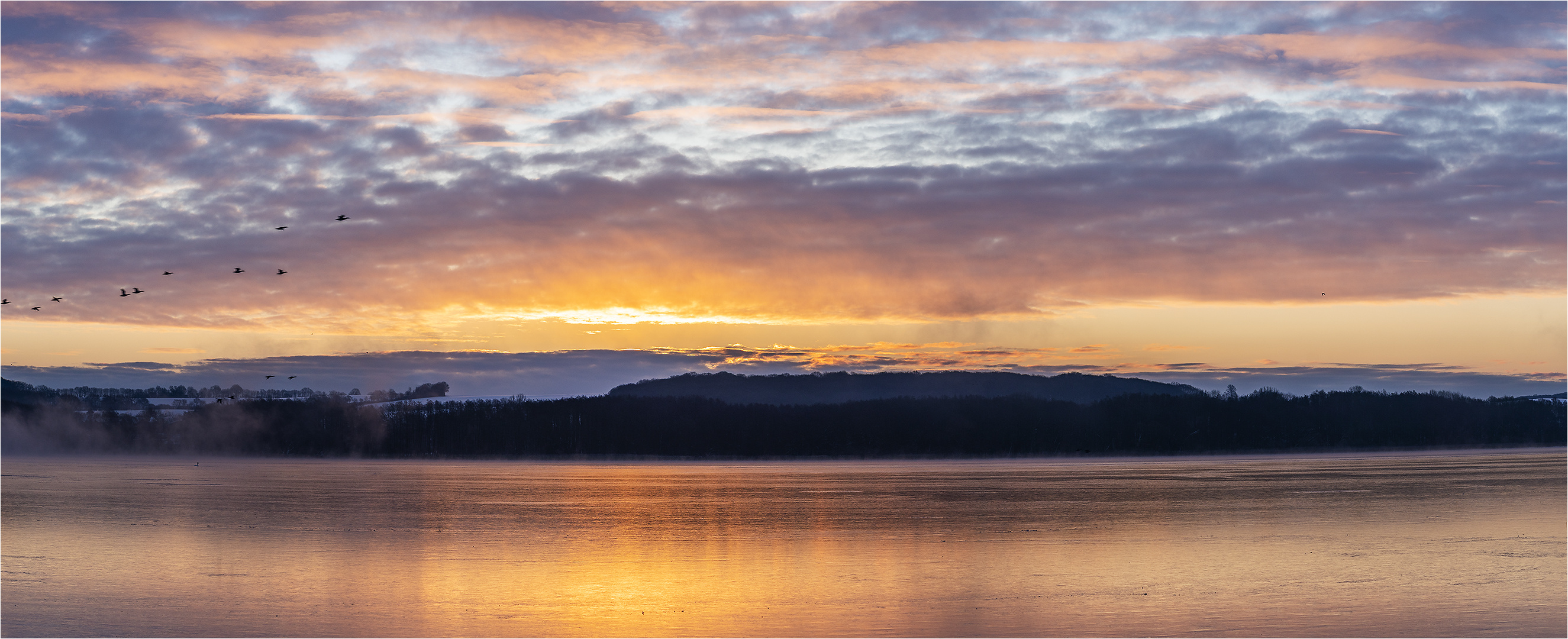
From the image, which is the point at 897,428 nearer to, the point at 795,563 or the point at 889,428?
the point at 889,428

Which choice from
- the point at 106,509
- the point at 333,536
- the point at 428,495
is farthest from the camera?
the point at 428,495

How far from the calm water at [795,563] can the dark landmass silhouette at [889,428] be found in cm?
7618

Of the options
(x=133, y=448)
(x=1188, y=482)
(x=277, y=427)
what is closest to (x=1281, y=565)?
(x=1188, y=482)

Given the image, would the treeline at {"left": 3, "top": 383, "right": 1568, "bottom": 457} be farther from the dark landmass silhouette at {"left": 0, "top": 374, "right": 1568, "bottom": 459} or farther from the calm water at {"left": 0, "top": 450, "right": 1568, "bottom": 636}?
the calm water at {"left": 0, "top": 450, "right": 1568, "bottom": 636}

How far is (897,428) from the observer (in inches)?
5202

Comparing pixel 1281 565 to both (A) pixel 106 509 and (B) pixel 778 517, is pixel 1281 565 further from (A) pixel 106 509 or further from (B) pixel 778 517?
(A) pixel 106 509

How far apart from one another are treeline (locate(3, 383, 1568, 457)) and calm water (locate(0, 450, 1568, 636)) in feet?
252

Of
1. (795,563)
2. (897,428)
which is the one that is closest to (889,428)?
(897,428)

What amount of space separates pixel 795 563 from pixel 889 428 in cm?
10656

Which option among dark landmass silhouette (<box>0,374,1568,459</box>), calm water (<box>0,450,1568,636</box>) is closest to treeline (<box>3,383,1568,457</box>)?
dark landmass silhouette (<box>0,374,1568,459</box>)

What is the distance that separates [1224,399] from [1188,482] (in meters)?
90.0

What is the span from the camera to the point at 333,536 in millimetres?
32562

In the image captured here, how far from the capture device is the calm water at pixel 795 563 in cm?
1905

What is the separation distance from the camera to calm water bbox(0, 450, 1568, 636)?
19.0 meters
